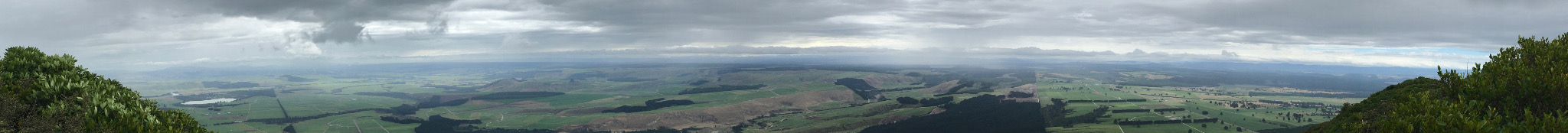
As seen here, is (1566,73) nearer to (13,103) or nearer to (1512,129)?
(1512,129)

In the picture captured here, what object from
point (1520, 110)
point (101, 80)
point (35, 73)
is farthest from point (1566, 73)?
point (35, 73)

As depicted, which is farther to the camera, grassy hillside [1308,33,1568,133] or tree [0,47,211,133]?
tree [0,47,211,133]

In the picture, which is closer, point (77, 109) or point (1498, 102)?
point (1498, 102)

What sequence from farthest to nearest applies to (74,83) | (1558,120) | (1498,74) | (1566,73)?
1. (74,83)
2. (1498,74)
3. (1566,73)
4. (1558,120)

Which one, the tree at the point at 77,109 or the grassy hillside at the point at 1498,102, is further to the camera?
the tree at the point at 77,109
